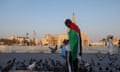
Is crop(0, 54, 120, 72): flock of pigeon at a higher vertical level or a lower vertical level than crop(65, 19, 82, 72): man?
lower

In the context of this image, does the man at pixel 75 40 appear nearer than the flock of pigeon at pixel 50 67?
Yes

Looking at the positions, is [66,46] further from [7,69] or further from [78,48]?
[7,69]

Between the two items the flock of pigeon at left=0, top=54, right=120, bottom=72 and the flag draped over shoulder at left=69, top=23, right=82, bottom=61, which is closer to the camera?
the flag draped over shoulder at left=69, top=23, right=82, bottom=61

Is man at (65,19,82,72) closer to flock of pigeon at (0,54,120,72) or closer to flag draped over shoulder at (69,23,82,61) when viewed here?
flag draped over shoulder at (69,23,82,61)

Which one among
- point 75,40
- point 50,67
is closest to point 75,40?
point 75,40

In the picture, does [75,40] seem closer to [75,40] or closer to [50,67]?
[75,40]

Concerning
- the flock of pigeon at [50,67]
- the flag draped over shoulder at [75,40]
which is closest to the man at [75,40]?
the flag draped over shoulder at [75,40]

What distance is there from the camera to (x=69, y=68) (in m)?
8.91

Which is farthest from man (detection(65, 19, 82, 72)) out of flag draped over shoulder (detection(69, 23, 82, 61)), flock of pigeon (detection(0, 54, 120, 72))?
flock of pigeon (detection(0, 54, 120, 72))

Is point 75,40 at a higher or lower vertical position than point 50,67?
higher

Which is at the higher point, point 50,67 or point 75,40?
point 75,40

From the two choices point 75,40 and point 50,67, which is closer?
point 75,40

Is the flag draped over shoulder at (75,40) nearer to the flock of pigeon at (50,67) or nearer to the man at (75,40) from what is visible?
the man at (75,40)

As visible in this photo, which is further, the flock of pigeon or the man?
the flock of pigeon
